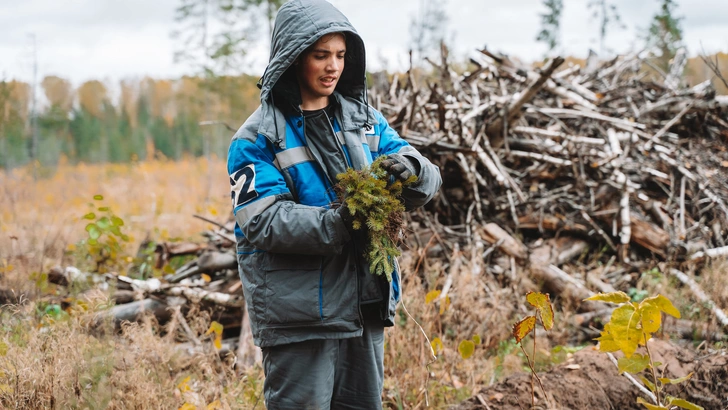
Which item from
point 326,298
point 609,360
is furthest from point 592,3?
point 326,298

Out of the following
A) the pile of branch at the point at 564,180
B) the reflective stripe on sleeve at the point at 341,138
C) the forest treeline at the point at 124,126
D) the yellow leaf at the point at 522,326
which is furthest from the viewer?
the forest treeline at the point at 124,126

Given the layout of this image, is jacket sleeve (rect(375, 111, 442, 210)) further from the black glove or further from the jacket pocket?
the jacket pocket

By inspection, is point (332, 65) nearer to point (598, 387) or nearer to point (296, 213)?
point (296, 213)

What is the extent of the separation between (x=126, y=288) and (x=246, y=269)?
3715 mm

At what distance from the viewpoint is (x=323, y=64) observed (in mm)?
2291

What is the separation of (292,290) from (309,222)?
1.04 ft

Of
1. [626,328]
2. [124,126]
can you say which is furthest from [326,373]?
[124,126]

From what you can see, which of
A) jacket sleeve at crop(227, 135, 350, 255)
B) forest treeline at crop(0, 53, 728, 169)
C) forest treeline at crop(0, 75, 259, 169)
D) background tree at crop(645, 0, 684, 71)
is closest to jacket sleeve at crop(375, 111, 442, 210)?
jacket sleeve at crop(227, 135, 350, 255)

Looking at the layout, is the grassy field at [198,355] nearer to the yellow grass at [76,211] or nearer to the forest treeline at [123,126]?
the yellow grass at [76,211]

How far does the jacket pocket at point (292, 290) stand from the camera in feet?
6.97

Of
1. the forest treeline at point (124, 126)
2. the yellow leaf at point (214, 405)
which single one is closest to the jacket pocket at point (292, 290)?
the yellow leaf at point (214, 405)

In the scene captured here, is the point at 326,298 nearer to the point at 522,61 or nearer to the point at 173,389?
the point at 173,389

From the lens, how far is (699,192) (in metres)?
6.06

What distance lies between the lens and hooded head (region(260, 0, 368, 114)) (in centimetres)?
223
